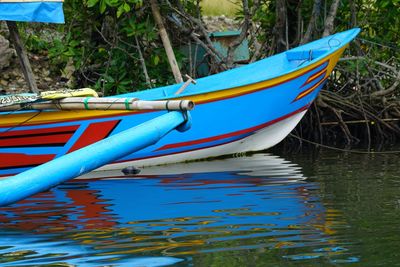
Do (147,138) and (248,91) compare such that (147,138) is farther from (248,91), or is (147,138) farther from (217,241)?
(248,91)

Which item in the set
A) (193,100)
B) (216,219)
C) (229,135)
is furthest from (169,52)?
(216,219)

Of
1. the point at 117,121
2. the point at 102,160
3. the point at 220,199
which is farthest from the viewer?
the point at 117,121

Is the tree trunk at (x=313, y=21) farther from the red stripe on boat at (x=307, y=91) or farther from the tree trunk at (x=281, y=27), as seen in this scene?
the red stripe on boat at (x=307, y=91)

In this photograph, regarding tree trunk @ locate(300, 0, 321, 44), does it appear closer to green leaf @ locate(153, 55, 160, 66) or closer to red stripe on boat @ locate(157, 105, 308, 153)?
red stripe on boat @ locate(157, 105, 308, 153)

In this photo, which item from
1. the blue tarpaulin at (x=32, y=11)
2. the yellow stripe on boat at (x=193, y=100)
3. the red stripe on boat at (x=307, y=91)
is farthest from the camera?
the red stripe on boat at (x=307, y=91)

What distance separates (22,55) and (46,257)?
5.47m

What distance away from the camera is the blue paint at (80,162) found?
8.81m

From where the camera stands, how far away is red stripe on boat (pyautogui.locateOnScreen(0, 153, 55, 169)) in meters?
12.7

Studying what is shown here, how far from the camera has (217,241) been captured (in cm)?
846

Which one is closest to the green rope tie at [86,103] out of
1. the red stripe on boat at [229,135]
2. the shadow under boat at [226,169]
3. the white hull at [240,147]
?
the shadow under boat at [226,169]

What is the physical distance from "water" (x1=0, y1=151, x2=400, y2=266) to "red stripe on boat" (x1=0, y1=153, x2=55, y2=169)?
638mm

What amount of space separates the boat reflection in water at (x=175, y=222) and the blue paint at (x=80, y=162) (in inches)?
16.1

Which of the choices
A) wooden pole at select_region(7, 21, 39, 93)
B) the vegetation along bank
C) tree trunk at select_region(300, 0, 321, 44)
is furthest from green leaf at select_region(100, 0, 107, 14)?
tree trunk at select_region(300, 0, 321, 44)

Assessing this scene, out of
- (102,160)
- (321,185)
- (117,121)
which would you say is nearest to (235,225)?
(102,160)
